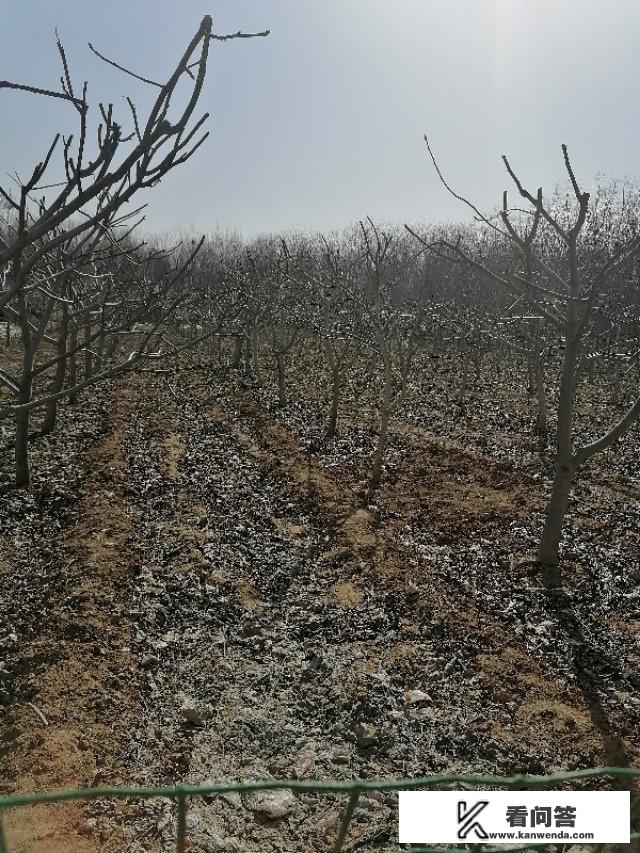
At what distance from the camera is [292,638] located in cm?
544

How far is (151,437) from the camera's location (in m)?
11.5

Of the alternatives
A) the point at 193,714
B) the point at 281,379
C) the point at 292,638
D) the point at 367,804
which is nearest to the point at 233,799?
the point at 193,714

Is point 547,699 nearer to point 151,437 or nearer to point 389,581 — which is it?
point 389,581

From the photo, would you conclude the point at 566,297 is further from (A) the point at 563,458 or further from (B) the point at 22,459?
(B) the point at 22,459

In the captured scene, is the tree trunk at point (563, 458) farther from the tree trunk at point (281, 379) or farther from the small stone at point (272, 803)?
the tree trunk at point (281, 379)

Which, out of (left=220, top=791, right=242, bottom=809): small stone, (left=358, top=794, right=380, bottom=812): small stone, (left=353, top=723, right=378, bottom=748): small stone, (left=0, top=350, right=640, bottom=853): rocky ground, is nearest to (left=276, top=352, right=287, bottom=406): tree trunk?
(left=0, top=350, right=640, bottom=853): rocky ground

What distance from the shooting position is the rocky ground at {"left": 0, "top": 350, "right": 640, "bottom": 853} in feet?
12.6

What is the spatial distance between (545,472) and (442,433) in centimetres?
302

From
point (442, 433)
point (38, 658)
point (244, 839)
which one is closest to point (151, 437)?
point (442, 433)

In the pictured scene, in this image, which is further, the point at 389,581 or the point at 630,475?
the point at 630,475

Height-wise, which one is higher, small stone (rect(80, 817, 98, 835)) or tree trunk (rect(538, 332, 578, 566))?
tree trunk (rect(538, 332, 578, 566))

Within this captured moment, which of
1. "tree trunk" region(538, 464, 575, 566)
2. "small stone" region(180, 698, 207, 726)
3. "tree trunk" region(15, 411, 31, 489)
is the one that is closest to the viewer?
"small stone" region(180, 698, 207, 726)

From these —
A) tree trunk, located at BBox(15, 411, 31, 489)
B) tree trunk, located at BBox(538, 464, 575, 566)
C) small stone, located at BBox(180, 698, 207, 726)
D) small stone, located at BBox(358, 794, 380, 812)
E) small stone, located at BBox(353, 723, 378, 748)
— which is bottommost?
small stone, located at BBox(358, 794, 380, 812)

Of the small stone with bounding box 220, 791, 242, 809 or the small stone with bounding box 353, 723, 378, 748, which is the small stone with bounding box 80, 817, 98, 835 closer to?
the small stone with bounding box 220, 791, 242, 809
